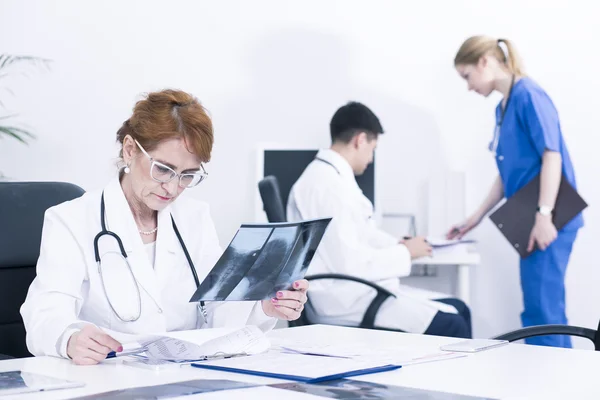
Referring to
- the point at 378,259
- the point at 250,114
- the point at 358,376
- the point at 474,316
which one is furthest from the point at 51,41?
the point at 358,376

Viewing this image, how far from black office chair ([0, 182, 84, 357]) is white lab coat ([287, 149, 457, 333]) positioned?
1192 mm

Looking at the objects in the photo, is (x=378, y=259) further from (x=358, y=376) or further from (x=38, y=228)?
(x=358, y=376)

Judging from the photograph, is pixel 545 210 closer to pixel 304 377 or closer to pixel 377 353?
pixel 377 353

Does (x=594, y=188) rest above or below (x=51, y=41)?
below

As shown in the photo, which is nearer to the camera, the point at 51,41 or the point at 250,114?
the point at 51,41

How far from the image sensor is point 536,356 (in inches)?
53.3

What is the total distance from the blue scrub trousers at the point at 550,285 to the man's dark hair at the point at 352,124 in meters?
0.88

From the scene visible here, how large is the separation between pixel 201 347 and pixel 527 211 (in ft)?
7.45

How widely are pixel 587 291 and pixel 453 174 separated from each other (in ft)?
2.71

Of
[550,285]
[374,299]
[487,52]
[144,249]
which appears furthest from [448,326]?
[144,249]

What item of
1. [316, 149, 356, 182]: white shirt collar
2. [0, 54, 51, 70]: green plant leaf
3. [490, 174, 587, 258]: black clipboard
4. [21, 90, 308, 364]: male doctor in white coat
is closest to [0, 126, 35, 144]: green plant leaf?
[0, 54, 51, 70]: green plant leaf

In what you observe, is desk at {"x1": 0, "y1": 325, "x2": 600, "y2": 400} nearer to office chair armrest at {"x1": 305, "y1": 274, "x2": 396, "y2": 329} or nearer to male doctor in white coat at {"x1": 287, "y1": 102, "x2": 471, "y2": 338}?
office chair armrest at {"x1": 305, "y1": 274, "x2": 396, "y2": 329}

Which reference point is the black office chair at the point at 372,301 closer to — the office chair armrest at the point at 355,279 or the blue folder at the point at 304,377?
the office chair armrest at the point at 355,279

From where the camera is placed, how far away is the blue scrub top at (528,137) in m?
3.25
